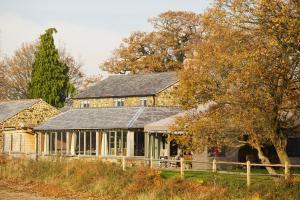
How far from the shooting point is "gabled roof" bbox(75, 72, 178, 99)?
4844 cm

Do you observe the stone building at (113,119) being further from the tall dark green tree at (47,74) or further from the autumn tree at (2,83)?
the autumn tree at (2,83)

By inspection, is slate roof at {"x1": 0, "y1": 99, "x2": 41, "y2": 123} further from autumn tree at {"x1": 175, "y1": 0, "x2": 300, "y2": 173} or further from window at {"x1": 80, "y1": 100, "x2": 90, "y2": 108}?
autumn tree at {"x1": 175, "y1": 0, "x2": 300, "y2": 173}

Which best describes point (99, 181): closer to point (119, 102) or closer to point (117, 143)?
point (117, 143)

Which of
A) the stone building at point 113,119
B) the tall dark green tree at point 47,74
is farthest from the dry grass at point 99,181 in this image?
the tall dark green tree at point 47,74

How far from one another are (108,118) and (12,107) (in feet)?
48.2

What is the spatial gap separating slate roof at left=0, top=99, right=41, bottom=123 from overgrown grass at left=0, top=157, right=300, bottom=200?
1700cm

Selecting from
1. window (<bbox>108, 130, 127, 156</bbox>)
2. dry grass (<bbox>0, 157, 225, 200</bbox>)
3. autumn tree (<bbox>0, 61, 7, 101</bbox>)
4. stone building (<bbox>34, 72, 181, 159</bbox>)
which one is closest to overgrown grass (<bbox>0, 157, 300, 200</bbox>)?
dry grass (<bbox>0, 157, 225, 200</bbox>)

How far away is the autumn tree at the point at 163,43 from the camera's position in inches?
2694

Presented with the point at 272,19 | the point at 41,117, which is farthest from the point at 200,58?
the point at 41,117

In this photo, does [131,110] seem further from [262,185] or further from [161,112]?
[262,185]

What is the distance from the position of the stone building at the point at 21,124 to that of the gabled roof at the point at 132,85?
4036 mm

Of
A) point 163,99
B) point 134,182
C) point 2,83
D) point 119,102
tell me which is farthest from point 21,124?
point 2,83

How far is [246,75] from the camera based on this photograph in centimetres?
2530

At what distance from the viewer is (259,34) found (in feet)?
85.3
